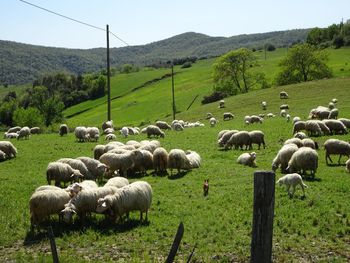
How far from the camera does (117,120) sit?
84.9 meters

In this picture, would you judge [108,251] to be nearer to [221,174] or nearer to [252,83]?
[221,174]

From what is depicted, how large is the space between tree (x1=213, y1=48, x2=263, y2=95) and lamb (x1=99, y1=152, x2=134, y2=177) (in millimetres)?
65866

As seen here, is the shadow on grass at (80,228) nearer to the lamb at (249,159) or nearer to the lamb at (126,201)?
the lamb at (126,201)

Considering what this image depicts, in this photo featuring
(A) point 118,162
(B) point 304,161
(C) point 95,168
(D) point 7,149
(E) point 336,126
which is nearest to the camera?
(B) point 304,161

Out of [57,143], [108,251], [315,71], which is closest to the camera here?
[108,251]

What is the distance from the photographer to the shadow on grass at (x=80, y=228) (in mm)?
13180

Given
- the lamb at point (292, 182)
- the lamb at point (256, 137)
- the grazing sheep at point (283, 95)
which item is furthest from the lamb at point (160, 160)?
the grazing sheep at point (283, 95)

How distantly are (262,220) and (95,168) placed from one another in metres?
14.7

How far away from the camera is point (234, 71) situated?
284 ft

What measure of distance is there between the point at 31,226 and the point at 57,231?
0.95m

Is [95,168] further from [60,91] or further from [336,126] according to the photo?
[60,91]

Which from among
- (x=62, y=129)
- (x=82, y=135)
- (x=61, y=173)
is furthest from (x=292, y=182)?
(x=62, y=129)

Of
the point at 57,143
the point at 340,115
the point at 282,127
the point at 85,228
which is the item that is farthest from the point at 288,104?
the point at 85,228

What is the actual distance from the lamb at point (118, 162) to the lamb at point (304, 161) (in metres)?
7.62
